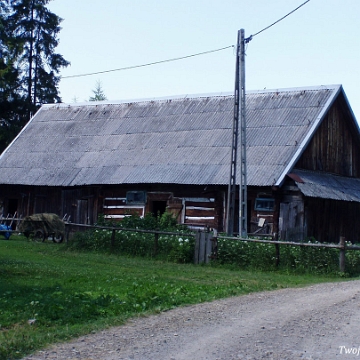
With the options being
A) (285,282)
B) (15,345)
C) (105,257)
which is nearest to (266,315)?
(15,345)

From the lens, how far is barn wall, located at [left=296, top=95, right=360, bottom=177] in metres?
27.8

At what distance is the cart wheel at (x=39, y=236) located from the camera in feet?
87.2

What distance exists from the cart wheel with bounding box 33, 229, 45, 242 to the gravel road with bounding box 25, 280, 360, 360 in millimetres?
16120

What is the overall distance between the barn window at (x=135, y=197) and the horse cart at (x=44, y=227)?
12.3 feet

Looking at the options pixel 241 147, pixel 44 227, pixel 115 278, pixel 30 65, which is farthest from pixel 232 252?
pixel 30 65

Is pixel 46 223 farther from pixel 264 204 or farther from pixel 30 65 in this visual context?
pixel 30 65

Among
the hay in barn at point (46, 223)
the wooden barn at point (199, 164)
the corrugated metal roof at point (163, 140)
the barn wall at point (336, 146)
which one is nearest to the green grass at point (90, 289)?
the hay in barn at point (46, 223)

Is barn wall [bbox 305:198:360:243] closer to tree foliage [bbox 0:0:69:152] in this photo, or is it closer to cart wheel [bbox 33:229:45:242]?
cart wheel [bbox 33:229:45:242]

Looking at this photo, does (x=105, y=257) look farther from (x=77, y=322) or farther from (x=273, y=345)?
(x=273, y=345)

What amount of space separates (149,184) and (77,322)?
18.8 m

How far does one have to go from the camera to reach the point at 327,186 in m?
26.8

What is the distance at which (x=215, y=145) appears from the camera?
28.4m

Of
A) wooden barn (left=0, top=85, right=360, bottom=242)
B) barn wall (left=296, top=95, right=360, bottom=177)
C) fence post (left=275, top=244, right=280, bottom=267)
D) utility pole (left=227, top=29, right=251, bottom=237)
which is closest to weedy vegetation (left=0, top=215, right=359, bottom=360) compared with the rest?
fence post (left=275, top=244, right=280, bottom=267)

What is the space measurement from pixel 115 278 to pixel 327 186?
1413 centimetres
